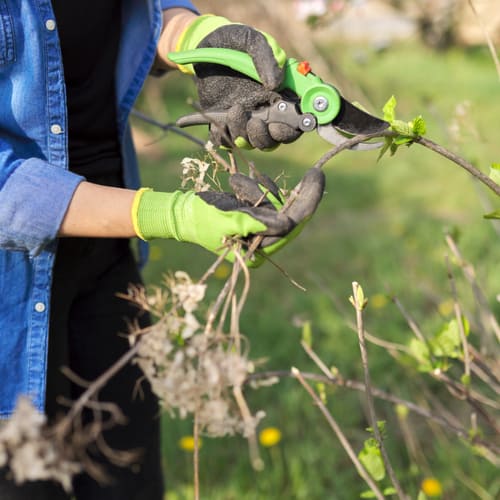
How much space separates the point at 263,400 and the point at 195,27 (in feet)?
4.47

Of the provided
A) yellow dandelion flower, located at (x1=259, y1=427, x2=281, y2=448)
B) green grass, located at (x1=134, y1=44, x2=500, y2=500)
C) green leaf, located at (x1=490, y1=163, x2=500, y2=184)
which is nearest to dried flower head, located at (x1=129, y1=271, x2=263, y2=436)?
green grass, located at (x1=134, y1=44, x2=500, y2=500)

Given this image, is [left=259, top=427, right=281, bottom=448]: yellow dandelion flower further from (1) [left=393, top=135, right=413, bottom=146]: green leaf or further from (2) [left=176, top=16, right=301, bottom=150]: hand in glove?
(1) [left=393, top=135, right=413, bottom=146]: green leaf

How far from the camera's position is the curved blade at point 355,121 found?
1.22m

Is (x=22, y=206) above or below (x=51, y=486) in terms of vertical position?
above

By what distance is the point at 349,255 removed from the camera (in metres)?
3.63

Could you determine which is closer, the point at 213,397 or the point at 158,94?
the point at 213,397

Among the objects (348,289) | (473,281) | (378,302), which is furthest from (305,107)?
(348,289)

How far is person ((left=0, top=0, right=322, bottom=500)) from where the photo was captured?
114 centimetres

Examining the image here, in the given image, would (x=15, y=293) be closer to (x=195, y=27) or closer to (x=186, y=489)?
(x=195, y=27)

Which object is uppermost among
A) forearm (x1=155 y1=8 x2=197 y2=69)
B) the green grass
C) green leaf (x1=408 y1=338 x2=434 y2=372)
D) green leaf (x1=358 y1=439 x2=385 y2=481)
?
forearm (x1=155 y1=8 x2=197 y2=69)

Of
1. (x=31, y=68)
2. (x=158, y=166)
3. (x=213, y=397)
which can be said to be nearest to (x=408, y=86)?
(x=158, y=166)

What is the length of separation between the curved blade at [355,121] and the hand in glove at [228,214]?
228mm

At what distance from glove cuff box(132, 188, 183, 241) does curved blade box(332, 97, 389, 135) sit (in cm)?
32

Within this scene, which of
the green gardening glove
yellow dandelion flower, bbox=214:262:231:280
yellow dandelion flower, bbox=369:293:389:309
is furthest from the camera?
yellow dandelion flower, bbox=214:262:231:280
